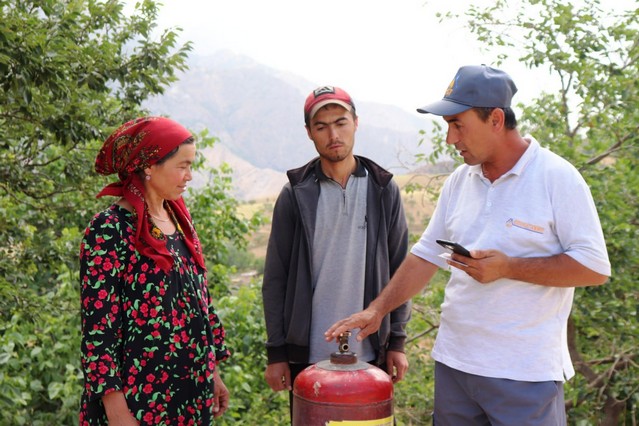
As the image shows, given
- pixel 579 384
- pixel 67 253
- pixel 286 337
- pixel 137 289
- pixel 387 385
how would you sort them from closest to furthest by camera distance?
pixel 137 289, pixel 387 385, pixel 286 337, pixel 67 253, pixel 579 384

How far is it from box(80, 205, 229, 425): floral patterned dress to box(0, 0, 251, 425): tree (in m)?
1.26

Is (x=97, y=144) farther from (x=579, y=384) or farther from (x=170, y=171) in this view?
(x=579, y=384)

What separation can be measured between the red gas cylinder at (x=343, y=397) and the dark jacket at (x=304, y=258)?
39 centimetres

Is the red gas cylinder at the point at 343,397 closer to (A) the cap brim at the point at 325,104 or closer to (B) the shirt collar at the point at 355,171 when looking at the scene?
(B) the shirt collar at the point at 355,171

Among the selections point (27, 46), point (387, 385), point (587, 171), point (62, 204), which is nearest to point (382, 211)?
point (387, 385)

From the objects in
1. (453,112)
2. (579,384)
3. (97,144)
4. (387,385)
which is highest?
(453,112)

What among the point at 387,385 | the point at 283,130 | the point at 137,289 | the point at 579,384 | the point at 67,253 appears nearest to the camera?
the point at 137,289

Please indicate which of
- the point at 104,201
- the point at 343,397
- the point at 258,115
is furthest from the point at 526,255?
the point at 258,115

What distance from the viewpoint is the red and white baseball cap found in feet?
9.77

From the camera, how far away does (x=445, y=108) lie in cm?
245

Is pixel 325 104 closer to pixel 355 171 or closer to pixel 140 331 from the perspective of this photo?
pixel 355 171

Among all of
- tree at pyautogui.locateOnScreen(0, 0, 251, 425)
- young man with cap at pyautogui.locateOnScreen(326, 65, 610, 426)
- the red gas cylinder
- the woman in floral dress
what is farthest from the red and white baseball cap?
tree at pyautogui.locateOnScreen(0, 0, 251, 425)

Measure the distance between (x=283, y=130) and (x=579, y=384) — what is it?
3058 inches

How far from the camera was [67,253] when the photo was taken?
4.72 meters
